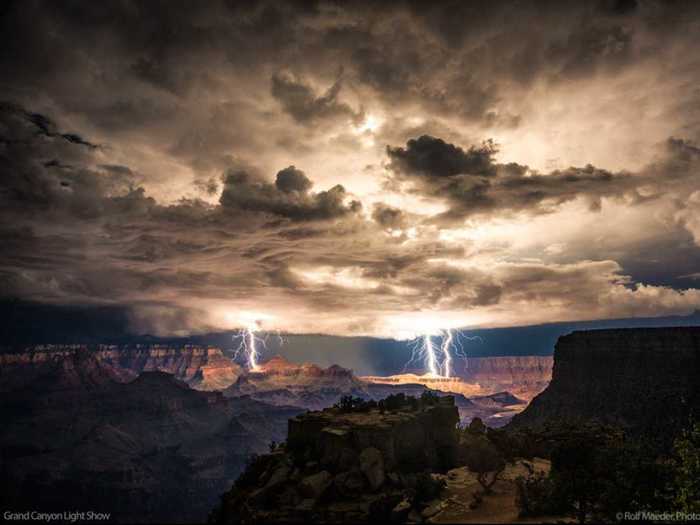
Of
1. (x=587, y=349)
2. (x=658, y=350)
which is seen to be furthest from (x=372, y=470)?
(x=587, y=349)

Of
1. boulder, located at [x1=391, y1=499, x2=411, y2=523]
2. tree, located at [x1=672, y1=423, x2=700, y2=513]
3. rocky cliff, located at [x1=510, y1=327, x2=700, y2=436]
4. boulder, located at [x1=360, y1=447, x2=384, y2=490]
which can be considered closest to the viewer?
tree, located at [x1=672, y1=423, x2=700, y2=513]

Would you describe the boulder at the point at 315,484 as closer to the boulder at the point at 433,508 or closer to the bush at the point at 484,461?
the boulder at the point at 433,508

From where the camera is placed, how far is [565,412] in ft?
422

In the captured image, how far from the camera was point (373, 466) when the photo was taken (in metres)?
42.4

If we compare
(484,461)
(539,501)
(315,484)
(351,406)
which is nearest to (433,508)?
(539,501)

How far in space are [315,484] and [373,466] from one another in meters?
6.12

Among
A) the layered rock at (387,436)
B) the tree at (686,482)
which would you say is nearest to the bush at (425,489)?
the layered rock at (387,436)

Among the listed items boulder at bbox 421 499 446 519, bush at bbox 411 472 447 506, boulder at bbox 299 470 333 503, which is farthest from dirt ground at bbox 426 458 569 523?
boulder at bbox 299 470 333 503

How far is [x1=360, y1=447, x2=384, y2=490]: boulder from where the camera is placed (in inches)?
1618

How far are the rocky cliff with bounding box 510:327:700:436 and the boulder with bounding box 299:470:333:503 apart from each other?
2399 inches

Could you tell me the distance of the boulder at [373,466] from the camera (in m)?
41.1

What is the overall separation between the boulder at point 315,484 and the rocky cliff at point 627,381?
6095cm

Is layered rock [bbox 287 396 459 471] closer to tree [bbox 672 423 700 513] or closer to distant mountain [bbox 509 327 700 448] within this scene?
tree [bbox 672 423 700 513]

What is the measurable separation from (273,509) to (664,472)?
1415 inches
